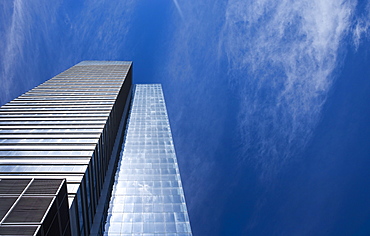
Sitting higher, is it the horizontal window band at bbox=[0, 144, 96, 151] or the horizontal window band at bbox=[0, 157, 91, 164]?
the horizontal window band at bbox=[0, 144, 96, 151]

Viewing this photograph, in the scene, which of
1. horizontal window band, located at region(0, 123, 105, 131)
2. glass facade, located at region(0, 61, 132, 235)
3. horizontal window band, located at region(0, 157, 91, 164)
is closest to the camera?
glass facade, located at region(0, 61, 132, 235)

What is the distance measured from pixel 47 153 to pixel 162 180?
2491 cm

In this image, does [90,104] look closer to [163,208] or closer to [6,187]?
[163,208]

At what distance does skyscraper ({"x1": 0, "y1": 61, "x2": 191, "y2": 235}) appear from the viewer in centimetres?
1873

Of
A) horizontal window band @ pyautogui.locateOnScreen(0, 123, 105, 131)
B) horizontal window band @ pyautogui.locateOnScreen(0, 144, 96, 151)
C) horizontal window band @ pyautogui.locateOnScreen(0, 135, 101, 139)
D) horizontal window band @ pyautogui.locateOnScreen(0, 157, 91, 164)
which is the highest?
horizontal window band @ pyautogui.locateOnScreen(0, 123, 105, 131)

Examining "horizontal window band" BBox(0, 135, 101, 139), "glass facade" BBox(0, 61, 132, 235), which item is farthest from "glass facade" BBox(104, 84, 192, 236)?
"horizontal window band" BBox(0, 135, 101, 139)

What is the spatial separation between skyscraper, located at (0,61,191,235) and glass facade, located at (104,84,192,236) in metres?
0.17

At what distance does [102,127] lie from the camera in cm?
5112

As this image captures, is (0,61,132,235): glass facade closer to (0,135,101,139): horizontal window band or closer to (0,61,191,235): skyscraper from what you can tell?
(0,135,101,139): horizontal window band

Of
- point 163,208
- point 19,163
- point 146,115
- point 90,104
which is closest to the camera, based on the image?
point 19,163

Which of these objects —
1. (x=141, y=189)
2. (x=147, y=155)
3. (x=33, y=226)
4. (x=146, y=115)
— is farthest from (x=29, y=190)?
(x=146, y=115)

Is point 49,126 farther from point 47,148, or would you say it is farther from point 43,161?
point 43,161

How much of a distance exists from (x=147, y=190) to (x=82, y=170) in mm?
20719

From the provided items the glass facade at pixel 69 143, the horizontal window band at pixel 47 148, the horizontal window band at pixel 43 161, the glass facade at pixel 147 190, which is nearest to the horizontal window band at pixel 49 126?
the glass facade at pixel 69 143
